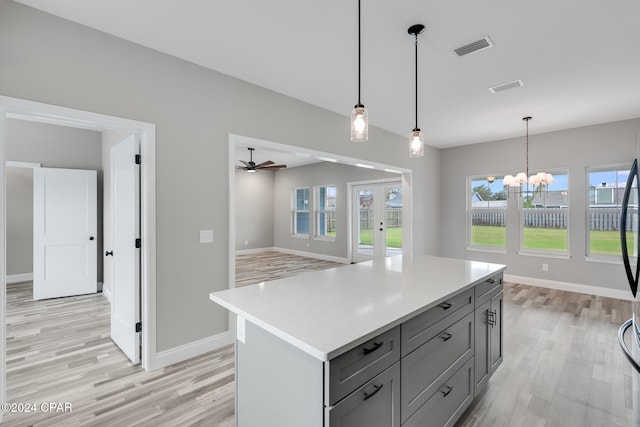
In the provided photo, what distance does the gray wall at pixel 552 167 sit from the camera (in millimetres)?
4594

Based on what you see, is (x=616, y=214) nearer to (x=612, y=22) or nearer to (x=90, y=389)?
(x=612, y=22)

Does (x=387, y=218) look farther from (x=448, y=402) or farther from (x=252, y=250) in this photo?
(x=448, y=402)

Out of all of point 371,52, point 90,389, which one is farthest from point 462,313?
point 90,389

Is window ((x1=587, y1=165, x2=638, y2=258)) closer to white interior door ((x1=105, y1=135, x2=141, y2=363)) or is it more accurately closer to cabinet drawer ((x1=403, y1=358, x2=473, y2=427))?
cabinet drawer ((x1=403, y1=358, x2=473, y2=427))

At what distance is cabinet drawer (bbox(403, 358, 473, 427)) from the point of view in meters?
1.50

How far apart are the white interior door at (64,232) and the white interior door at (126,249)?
2261mm

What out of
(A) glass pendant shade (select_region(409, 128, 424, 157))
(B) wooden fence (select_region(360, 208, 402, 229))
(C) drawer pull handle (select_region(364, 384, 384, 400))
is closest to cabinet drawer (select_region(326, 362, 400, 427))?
(C) drawer pull handle (select_region(364, 384, 384, 400))

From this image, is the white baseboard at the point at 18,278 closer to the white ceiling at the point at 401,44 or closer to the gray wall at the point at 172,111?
the gray wall at the point at 172,111

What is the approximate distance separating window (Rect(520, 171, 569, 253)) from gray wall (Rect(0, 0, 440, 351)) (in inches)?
180

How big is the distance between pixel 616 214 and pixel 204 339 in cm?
628

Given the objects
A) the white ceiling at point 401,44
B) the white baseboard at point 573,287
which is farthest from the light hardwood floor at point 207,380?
the white ceiling at point 401,44

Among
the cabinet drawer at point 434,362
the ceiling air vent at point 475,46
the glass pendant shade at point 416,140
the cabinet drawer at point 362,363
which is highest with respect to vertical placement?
the ceiling air vent at point 475,46

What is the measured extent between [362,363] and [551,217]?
18.9ft

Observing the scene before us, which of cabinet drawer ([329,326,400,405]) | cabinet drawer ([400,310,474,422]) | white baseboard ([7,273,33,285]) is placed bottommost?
white baseboard ([7,273,33,285])
